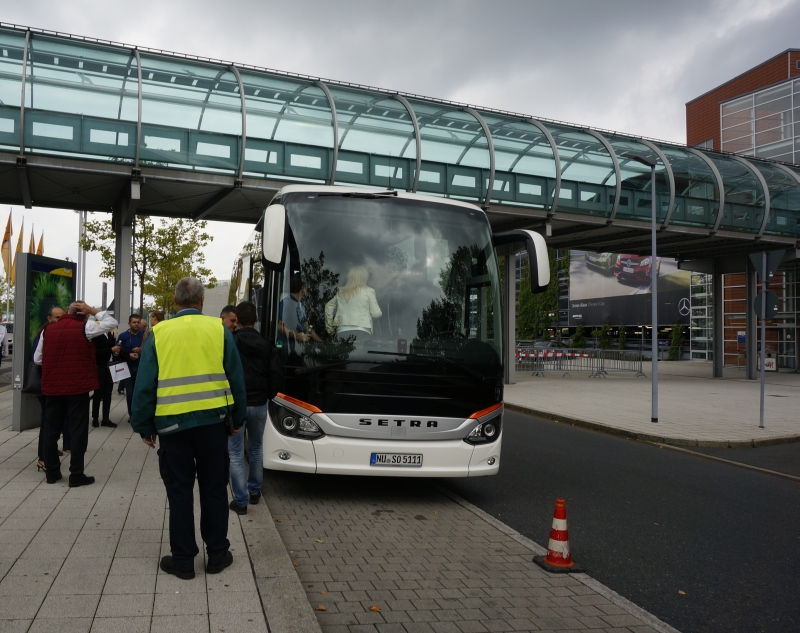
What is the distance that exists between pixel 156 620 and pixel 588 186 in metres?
20.5

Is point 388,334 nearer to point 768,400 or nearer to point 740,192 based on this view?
point 768,400

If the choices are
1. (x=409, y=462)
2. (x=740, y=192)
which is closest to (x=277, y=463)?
(x=409, y=462)

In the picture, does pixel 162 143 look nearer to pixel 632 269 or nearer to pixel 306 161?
pixel 306 161

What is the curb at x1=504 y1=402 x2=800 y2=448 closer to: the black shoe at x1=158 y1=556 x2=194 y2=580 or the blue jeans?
the blue jeans

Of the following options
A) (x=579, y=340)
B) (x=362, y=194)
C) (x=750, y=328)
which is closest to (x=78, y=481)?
(x=362, y=194)

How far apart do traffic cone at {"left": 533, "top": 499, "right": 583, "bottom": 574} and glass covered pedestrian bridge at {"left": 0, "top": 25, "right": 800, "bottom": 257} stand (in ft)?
43.0

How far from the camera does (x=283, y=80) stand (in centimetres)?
1875

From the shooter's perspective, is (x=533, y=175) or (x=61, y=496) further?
(x=533, y=175)

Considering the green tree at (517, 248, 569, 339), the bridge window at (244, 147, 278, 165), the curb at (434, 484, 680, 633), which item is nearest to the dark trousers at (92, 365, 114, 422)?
the curb at (434, 484, 680, 633)

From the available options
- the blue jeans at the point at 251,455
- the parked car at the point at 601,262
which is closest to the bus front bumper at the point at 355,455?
the blue jeans at the point at 251,455

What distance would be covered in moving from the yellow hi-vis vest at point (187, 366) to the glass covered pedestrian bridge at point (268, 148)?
1312 centimetres

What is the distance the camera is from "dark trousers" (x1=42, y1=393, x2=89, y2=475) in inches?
269

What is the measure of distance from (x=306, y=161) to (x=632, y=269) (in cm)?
5004

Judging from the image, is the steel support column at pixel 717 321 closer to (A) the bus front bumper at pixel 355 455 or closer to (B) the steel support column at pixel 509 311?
(B) the steel support column at pixel 509 311
